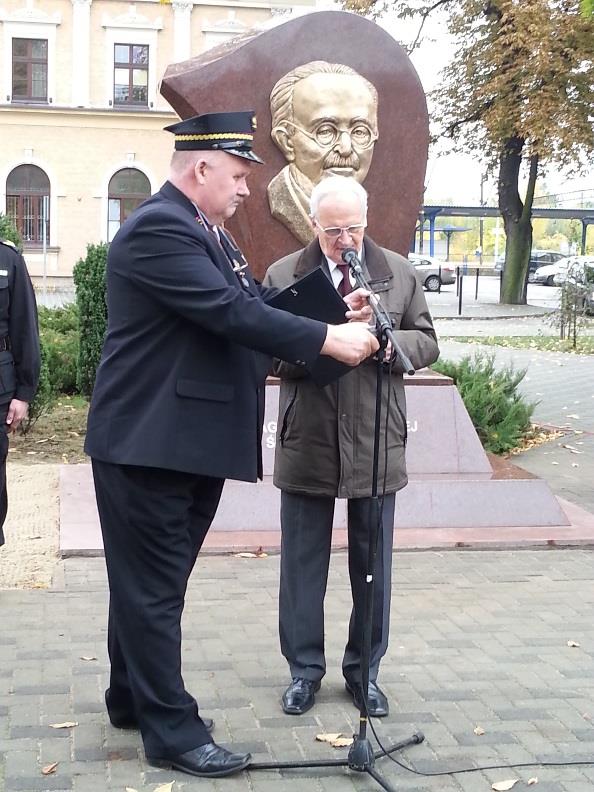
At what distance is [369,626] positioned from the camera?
3.51 metres

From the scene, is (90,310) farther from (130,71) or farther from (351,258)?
(130,71)

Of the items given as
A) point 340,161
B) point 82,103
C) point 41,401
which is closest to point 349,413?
point 340,161

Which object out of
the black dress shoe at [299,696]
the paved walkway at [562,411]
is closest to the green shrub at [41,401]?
the paved walkway at [562,411]

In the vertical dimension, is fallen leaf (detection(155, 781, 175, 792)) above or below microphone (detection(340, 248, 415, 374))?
below

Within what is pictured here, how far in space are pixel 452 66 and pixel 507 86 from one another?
3.06 m

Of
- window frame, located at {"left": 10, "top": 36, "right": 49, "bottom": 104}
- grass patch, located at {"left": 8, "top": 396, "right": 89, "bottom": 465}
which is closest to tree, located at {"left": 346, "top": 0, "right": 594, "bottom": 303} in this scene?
window frame, located at {"left": 10, "top": 36, "right": 49, "bottom": 104}

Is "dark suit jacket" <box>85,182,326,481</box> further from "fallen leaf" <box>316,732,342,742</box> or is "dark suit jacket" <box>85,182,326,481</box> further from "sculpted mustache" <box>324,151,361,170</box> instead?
"sculpted mustache" <box>324,151,361,170</box>

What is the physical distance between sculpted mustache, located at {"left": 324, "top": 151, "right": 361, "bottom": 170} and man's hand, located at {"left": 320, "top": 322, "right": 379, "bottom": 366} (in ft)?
11.1

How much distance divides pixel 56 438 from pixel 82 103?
33.1 metres

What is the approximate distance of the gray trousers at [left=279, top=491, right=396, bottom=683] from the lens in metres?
3.94

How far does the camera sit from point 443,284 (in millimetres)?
44281

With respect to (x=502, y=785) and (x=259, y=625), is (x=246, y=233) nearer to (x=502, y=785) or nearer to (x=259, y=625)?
(x=259, y=625)

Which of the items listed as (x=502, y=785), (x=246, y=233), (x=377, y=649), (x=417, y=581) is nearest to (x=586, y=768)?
(x=502, y=785)

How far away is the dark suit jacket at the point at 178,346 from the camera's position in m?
3.17
